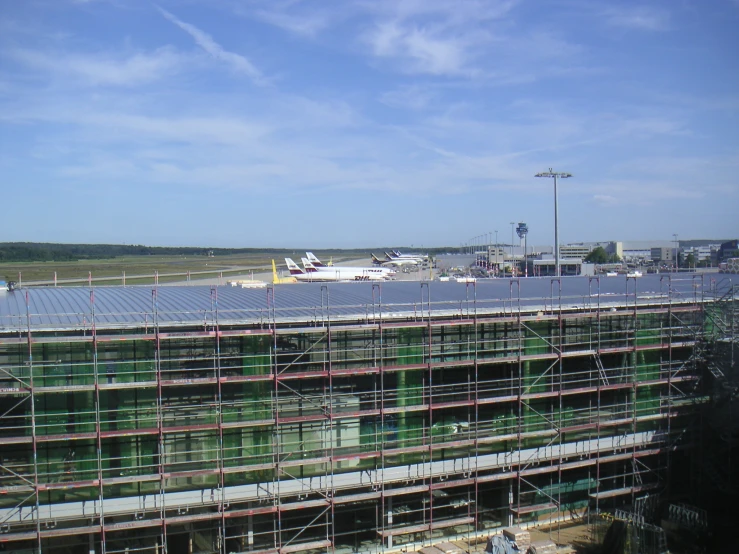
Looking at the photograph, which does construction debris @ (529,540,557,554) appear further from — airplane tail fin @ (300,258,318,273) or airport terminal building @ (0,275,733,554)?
airplane tail fin @ (300,258,318,273)

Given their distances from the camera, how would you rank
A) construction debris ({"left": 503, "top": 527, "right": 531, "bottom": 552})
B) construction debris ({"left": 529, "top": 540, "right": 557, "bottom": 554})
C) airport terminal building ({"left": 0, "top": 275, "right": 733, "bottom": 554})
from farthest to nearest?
construction debris ({"left": 503, "top": 527, "right": 531, "bottom": 552}) < construction debris ({"left": 529, "top": 540, "right": 557, "bottom": 554}) < airport terminal building ({"left": 0, "top": 275, "right": 733, "bottom": 554})

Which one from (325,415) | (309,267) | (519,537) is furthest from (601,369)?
(309,267)

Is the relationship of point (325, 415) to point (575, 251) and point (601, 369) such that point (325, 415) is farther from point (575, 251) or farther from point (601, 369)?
point (575, 251)

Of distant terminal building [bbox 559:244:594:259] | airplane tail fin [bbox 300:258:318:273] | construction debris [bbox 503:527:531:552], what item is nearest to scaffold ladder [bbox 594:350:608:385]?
construction debris [bbox 503:527:531:552]

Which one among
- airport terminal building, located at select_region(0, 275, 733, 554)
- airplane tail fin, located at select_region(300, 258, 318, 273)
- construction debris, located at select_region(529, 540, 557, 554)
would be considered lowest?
construction debris, located at select_region(529, 540, 557, 554)

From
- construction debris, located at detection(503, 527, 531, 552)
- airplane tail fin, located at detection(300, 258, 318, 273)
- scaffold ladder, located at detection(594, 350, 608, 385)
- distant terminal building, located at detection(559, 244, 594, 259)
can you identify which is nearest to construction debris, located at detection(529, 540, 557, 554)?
construction debris, located at detection(503, 527, 531, 552)

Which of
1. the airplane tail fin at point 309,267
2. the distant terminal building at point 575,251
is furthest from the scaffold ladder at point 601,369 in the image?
the distant terminal building at point 575,251

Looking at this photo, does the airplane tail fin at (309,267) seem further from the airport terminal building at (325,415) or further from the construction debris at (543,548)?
the construction debris at (543,548)

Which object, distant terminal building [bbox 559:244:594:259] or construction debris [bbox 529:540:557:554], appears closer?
construction debris [bbox 529:540:557:554]

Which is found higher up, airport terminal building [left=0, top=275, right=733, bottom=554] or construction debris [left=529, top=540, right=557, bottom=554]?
airport terminal building [left=0, top=275, right=733, bottom=554]

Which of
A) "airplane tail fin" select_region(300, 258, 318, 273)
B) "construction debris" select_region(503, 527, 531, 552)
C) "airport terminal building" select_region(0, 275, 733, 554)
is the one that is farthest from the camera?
"airplane tail fin" select_region(300, 258, 318, 273)
